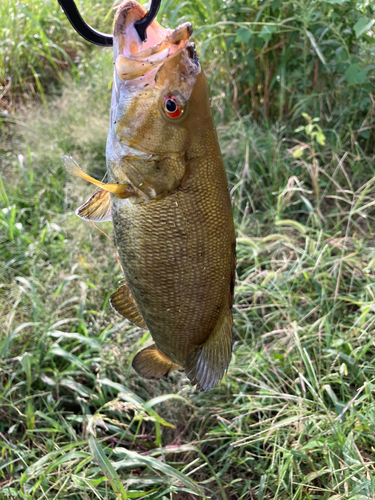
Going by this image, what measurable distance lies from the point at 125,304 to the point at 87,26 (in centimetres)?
72

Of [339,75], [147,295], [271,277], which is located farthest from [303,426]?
[339,75]

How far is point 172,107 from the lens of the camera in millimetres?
949

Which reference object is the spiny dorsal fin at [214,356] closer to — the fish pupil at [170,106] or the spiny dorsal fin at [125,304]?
the spiny dorsal fin at [125,304]

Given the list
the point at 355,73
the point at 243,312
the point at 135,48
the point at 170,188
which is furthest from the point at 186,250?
the point at 355,73

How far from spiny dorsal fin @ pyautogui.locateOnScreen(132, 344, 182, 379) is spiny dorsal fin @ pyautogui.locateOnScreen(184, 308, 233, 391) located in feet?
0.57

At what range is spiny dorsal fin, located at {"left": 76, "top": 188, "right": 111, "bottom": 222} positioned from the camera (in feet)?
3.80

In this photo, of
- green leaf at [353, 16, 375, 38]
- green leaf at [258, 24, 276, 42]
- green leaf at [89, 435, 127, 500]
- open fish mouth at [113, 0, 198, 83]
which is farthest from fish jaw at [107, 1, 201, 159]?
green leaf at [258, 24, 276, 42]

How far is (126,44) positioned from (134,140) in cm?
20

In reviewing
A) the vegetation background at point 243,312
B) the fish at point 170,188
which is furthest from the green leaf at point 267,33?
the fish at point 170,188

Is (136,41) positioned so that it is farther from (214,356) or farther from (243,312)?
(243,312)

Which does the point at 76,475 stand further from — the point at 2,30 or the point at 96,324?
the point at 2,30

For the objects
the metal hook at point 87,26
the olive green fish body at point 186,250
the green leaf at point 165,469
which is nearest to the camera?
the metal hook at point 87,26

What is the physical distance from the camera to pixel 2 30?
16.5ft

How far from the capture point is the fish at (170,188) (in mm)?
929
